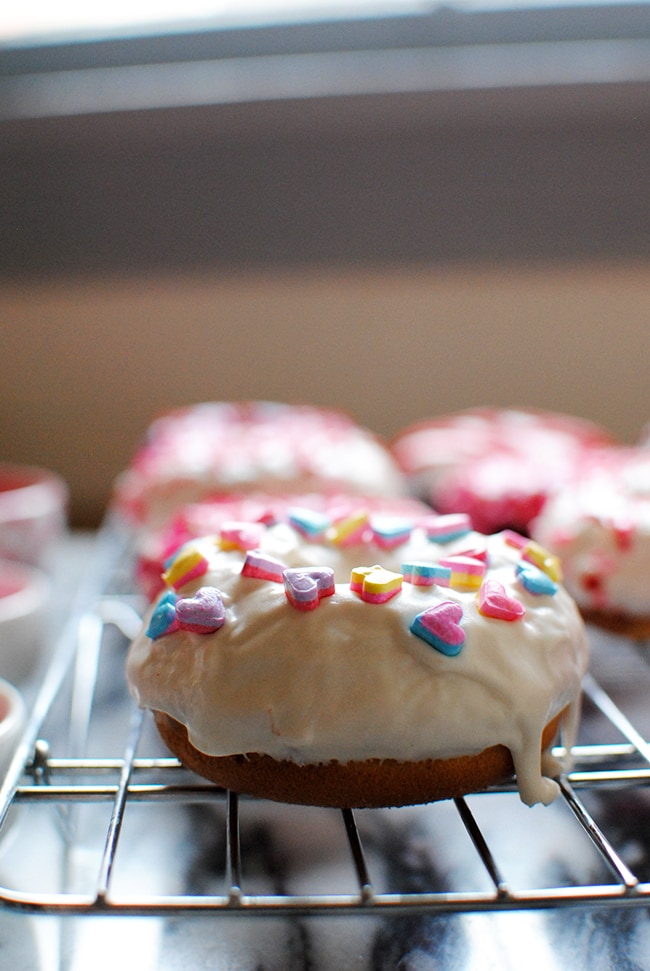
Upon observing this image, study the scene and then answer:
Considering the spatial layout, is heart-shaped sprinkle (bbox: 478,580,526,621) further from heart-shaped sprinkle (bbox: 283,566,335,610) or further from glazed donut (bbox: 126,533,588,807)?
heart-shaped sprinkle (bbox: 283,566,335,610)

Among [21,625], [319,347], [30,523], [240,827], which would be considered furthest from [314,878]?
[319,347]

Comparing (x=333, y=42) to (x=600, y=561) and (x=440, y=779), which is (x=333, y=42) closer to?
(x=600, y=561)

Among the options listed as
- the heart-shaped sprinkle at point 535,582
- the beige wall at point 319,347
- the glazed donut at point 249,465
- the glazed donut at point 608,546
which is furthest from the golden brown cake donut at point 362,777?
the beige wall at point 319,347

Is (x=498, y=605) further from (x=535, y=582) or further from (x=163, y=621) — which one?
(x=163, y=621)

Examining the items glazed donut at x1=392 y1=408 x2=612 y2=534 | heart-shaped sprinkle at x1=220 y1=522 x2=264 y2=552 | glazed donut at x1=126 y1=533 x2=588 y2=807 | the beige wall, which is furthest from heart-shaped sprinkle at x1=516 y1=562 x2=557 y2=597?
the beige wall

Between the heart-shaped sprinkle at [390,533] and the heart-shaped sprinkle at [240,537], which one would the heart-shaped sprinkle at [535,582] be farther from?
the heart-shaped sprinkle at [240,537]

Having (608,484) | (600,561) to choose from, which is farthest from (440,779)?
(608,484)
